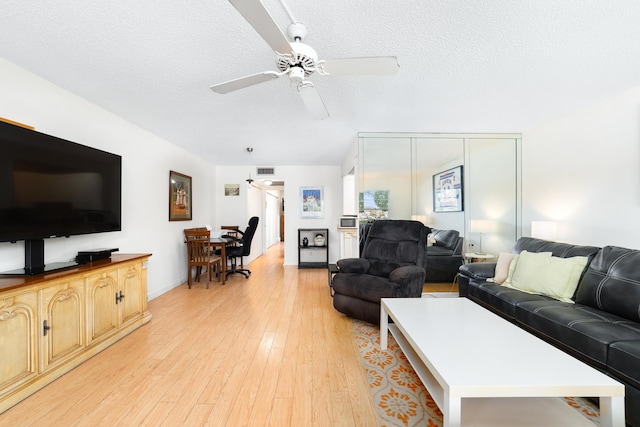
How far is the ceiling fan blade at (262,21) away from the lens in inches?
46.7

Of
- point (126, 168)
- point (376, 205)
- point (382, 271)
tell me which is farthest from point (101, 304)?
point (376, 205)

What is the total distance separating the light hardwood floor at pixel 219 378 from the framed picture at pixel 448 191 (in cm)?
239

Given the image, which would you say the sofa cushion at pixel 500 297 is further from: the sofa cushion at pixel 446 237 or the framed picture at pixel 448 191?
the framed picture at pixel 448 191

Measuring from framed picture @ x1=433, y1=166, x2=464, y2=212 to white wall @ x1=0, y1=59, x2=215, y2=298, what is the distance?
4.15 m

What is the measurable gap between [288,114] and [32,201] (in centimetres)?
237

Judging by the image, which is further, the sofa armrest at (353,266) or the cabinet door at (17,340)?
the sofa armrest at (353,266)

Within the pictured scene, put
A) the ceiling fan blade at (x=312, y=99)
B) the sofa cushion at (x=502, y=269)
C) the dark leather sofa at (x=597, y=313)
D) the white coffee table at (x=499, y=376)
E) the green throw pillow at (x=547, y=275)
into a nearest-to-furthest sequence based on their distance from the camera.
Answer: the white coffee table at (x=499, y=376)
the dark leather sofa at (x=597, y=313)
the ceiling fan blade at (x=312, y=99)
the green throw pillow at (x=547, y=275)
the sofa cushion at (x=502, y=269)

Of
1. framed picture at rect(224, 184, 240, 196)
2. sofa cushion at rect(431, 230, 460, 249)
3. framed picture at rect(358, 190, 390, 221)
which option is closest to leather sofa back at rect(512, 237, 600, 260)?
sofa cushion at rect(431, 230, 460, 249)

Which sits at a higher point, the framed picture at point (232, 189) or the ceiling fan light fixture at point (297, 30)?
the ceiling fan light fixture at point (297, 30)

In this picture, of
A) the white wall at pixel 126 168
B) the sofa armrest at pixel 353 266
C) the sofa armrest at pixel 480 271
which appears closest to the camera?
the white wall at pixel 126 168

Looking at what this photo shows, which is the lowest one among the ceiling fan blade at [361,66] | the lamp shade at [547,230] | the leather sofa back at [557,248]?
the leather sofa back at [557,248]

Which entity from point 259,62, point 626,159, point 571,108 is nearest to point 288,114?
point 259,62

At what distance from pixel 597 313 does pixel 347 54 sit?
2624mm

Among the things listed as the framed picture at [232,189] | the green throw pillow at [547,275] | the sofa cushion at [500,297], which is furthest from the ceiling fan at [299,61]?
the framed picture at [232,189]
